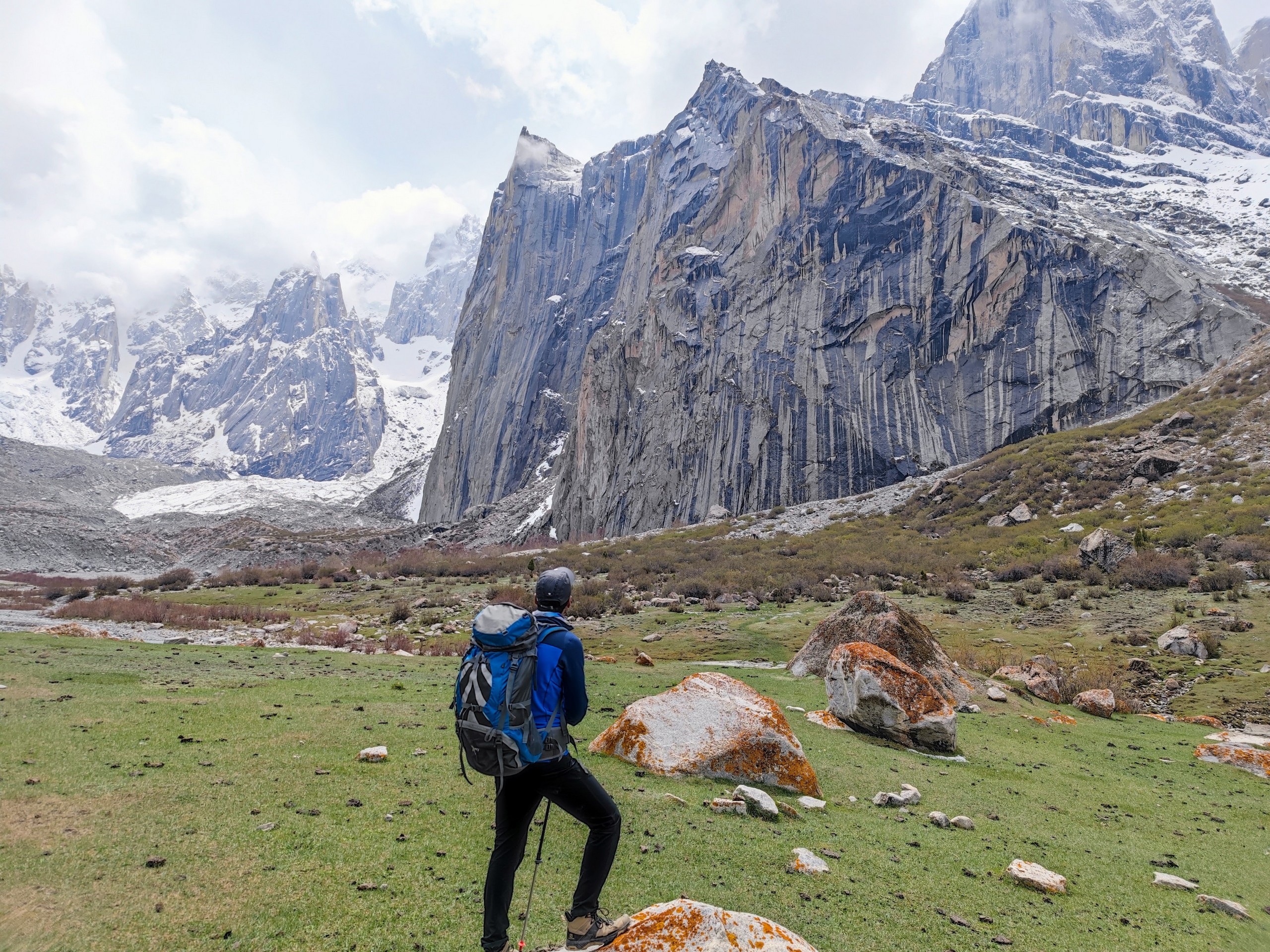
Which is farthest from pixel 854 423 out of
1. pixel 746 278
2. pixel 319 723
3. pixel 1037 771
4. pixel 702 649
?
pixel 319 723

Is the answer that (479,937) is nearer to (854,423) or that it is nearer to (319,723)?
(319,723)

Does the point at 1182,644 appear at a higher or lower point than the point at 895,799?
higher

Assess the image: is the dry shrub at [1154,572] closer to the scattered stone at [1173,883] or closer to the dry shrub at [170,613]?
the scattered stone at [1173,883]

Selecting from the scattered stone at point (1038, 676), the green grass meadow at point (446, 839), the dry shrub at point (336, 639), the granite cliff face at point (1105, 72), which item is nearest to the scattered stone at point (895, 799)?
the green grass meadow at point (446, 839)

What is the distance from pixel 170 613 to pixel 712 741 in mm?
27462

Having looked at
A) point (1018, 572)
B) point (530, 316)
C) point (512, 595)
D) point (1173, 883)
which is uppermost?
point (530, 316)

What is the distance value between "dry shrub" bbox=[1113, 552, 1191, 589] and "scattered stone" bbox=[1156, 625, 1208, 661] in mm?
6138

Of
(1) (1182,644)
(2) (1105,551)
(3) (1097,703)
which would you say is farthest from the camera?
(2) (1105,551)

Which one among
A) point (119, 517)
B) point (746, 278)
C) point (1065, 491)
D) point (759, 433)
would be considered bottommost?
point (119, 517)

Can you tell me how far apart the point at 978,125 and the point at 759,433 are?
435 feet

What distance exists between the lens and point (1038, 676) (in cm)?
1588

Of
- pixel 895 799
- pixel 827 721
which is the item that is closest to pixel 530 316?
pixel 827 721

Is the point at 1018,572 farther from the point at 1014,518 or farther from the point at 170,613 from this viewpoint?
the point at 170,613

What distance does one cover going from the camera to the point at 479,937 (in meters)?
4.45
